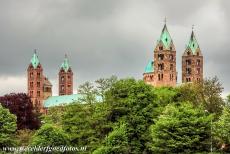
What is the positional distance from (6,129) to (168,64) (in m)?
102

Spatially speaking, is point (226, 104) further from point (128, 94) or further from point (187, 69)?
point (187, 69)

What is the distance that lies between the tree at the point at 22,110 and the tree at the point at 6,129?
18.8m

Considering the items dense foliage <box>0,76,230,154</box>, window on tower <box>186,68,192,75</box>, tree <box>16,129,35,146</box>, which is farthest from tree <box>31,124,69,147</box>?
window on tower <box>186,68,192,75</box>

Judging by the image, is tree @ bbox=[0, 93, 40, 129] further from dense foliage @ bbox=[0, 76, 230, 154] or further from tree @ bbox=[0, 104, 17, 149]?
tree @ bbox=[0, 104, 17, 149]

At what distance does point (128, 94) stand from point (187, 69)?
113 m

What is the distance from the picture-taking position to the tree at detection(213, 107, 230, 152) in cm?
6881

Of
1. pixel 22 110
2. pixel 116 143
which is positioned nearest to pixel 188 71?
pixel 22 110

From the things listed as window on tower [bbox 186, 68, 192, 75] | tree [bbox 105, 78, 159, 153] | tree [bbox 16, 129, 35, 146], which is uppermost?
window on tower [bbox 186, 68, 192, 75]

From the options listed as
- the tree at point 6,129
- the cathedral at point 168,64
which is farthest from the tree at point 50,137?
the cathedral at point 168,64

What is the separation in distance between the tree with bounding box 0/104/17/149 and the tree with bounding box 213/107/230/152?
25672 millimetres

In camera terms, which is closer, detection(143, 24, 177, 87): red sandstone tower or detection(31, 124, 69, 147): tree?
detection(31, 124, 69, 147): tree

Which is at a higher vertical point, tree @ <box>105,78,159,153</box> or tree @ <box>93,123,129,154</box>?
tree @ <box>105,78,159,153</box>

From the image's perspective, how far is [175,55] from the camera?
608 ft

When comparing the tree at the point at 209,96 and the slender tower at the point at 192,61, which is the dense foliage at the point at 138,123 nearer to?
the tree at the point at 209,96
